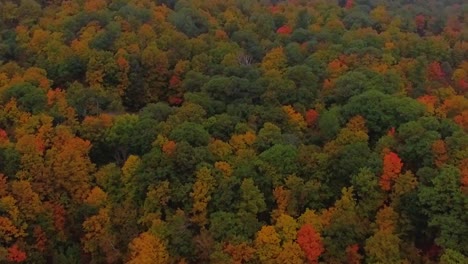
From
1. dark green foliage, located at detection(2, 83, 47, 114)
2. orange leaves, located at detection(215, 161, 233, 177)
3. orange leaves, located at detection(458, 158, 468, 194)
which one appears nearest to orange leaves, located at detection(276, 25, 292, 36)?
orange leaves, located at detection(215, 161, 233, 177)

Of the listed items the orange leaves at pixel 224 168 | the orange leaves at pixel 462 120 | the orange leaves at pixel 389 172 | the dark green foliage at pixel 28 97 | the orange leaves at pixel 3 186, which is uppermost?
the orange leaves at pixel 462 120

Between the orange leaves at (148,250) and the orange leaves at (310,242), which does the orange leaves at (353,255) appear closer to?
the orange leaves at (310,242)

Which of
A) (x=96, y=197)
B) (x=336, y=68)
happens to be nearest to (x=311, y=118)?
(x=336, y=68)

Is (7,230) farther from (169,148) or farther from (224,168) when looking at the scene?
(224,168)

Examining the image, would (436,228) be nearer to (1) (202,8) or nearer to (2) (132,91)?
(2) (132,91)

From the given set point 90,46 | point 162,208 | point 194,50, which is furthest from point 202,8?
point 162,208

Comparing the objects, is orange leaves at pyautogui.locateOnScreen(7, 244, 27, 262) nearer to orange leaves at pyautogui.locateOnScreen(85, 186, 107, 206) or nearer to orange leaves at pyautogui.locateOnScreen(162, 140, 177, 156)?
orange leaves at pyautogui.locateOnScreen(85, 186, 107, 206)

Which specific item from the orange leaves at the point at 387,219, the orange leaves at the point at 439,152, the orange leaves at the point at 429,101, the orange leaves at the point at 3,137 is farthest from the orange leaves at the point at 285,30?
the orange leaves at the point at 3,137
